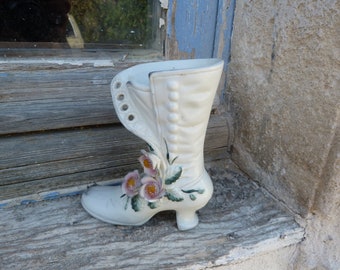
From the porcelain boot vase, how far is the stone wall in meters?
0.19

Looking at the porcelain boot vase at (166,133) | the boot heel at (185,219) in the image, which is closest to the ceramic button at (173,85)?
the porcelain boot vase at (166,133)

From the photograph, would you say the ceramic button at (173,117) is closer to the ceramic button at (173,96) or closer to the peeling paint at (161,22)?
the ceramic button at (173,96)

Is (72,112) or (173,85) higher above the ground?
(173,85)

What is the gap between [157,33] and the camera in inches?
31.8

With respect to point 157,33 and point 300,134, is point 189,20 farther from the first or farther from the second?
point 300,134

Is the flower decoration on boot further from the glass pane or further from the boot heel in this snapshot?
the glass pane

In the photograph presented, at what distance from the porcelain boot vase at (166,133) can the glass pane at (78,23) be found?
24 cm

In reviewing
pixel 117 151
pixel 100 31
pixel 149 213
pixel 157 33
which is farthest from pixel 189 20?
pixel 149 213

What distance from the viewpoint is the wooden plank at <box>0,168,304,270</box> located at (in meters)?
0.55

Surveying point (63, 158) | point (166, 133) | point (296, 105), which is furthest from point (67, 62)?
point (296, 105)

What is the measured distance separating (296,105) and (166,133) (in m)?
0.27

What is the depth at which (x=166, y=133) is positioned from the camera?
54 cm

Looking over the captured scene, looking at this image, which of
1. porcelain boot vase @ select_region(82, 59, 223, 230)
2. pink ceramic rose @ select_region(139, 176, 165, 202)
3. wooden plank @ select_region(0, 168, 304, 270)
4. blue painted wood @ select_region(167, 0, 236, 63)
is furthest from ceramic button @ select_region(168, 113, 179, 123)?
blue painted wood @ select_region(167, 0, 236, 63)

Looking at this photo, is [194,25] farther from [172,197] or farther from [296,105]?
[172,197]
